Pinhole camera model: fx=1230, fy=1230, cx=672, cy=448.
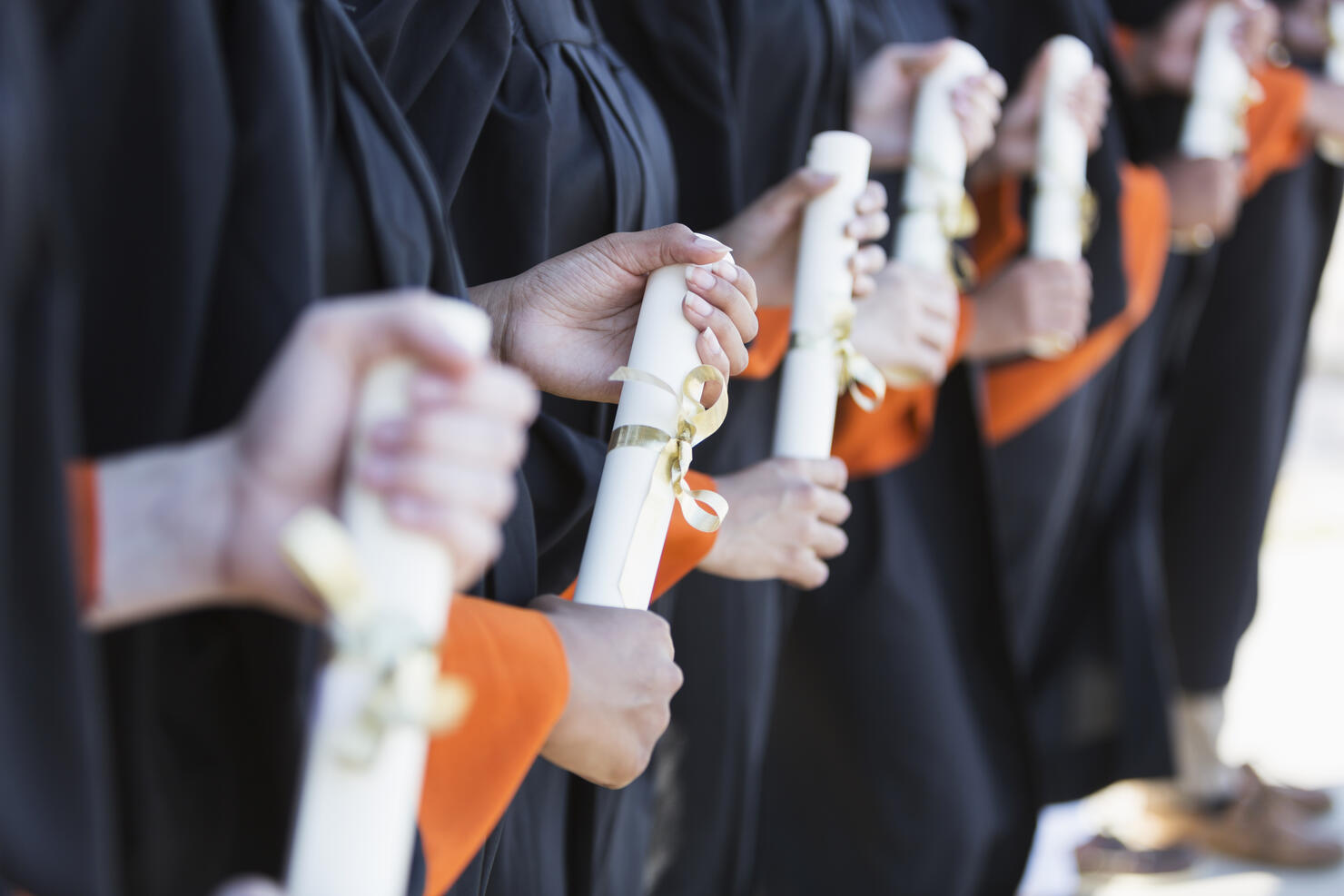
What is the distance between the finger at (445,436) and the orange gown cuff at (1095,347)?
3.95ft

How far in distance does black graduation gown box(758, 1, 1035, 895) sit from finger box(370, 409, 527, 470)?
0.93 m

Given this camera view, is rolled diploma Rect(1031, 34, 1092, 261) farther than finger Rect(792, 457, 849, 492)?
Yes

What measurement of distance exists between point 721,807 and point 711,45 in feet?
2.27

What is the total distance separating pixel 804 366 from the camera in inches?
34.8

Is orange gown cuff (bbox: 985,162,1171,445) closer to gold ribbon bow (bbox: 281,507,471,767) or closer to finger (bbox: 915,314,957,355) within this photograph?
finger (bbox: 915,314,957,355)

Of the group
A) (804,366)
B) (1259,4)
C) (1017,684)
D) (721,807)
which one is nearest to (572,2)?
(804,366)

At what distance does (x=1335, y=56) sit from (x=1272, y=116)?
283 mm

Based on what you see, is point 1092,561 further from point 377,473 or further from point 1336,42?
point 377,473

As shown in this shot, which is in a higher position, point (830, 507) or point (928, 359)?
point (928, 359)

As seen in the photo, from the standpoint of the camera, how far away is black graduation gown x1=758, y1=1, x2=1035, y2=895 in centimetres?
132

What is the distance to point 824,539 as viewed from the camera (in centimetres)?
95

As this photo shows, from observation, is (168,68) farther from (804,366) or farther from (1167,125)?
(1167,125)

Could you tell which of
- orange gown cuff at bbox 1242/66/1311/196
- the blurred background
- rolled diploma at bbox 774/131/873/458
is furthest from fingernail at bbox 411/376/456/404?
orange gown cuff at bbox 1242/66/1311/196

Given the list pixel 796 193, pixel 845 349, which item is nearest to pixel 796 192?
pixel 796 193
